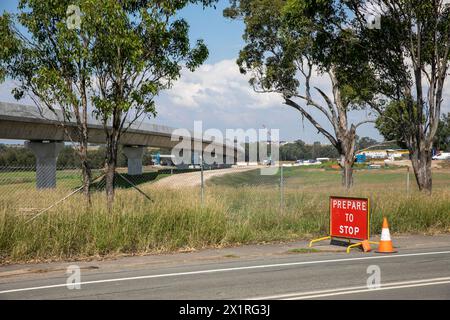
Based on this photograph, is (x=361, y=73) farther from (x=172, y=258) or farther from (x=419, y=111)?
(x=172, y=258)

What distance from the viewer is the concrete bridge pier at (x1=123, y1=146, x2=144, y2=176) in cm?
6119

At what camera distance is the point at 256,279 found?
29.7 feet

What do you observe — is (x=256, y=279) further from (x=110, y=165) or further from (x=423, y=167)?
(x=423, y=167)

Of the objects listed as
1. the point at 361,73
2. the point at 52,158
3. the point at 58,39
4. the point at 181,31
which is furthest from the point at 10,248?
the point at 52,158

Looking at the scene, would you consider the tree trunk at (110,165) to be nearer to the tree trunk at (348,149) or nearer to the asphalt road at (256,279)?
the asphalt road at (256,279)

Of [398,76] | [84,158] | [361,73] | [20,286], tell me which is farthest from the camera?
[361,73]

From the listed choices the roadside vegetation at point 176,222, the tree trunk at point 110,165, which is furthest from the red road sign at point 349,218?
the tree trunk at point 110,165

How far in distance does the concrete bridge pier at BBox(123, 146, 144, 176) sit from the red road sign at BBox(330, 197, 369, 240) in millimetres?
49529

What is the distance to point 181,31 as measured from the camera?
51.4 ft

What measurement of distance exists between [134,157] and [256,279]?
5375 cm

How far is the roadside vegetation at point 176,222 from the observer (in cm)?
1191

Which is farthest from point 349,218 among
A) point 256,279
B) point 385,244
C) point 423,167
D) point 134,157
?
point 134,157

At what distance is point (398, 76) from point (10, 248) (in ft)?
50.5

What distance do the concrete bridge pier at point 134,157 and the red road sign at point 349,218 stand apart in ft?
162
